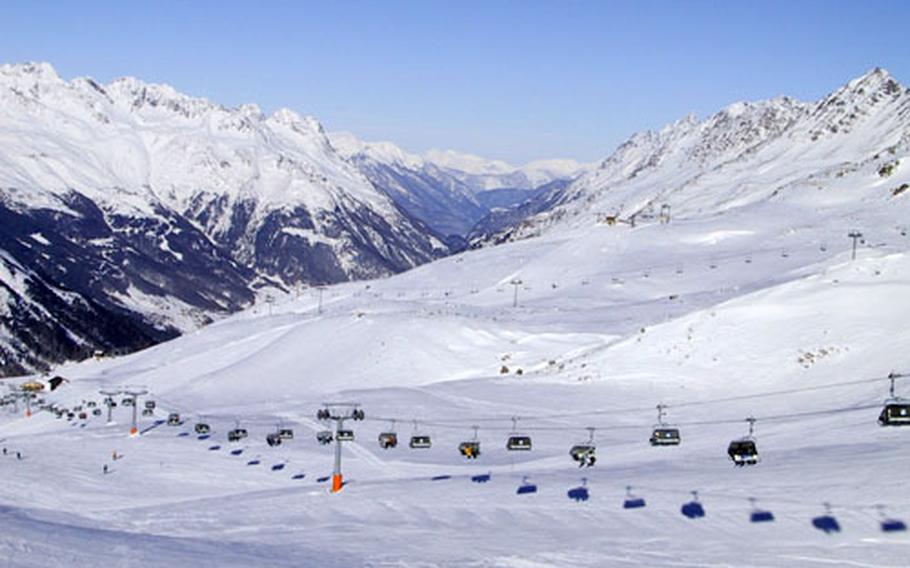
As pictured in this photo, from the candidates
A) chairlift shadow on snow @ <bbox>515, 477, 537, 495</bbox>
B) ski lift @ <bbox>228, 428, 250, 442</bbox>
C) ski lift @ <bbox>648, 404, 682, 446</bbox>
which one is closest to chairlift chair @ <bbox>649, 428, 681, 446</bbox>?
ski lift @ <bbox>648, 404, 682, 446</bbox>

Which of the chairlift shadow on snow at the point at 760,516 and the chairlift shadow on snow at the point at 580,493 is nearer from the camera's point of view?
the chairlift shadow on snow at the point at 760,516

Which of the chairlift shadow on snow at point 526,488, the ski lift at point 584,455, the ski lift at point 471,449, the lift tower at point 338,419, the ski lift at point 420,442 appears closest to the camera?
the chairlift shadow on snow at point 526,488

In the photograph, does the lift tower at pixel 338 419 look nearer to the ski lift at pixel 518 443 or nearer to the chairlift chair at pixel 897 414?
the ski lift at pixel 518 443

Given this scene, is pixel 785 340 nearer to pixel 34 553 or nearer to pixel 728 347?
pixel 728 347

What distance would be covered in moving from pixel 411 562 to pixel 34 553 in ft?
39.8

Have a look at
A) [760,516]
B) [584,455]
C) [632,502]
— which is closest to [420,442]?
[584,455]

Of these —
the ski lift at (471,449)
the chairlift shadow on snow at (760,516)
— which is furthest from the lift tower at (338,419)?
the chairlift shadow on snow at (760,516)

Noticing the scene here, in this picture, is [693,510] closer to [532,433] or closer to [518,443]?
[518,443]

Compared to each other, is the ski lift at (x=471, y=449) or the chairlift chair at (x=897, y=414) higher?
the chairlift chair at (x=897, y=414)

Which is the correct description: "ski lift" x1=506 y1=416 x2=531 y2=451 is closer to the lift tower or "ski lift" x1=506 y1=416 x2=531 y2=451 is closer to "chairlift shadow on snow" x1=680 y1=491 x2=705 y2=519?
the lift tower

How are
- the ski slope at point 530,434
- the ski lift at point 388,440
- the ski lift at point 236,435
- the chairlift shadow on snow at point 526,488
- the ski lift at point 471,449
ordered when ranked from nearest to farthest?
1. the ski slope at point 530,434
2. the chairlift shadow on snow at point 526,488
3. the ski lift at point 471,449
4. the ski lift at point 388,440
5. the ski lift at point 236,435

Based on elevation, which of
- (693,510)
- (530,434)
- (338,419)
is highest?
(338,419)

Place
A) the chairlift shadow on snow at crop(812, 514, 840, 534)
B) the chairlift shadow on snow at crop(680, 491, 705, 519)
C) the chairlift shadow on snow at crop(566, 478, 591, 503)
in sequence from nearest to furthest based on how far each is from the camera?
the chairlift shadow on snow at crop(812, 514, 840, 534), the chairlift shadow on snow at crop(680, 491, 705, 519), the chairlift shadow on snow at crop(566, 478, 591, 503)

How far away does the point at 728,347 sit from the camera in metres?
72.8
